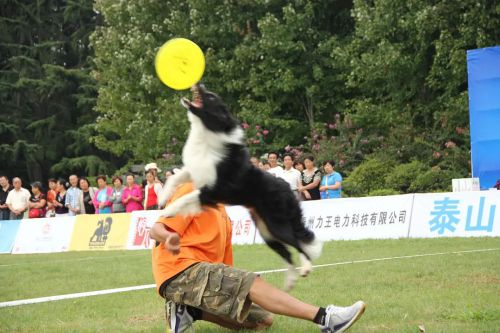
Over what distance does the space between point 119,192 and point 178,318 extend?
12.9m

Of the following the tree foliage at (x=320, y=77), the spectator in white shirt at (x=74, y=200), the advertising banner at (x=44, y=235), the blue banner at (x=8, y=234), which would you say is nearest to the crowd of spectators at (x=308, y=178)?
the tree foliage at (x=320, y=77)

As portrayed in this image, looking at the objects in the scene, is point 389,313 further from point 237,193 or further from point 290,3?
point 290,3

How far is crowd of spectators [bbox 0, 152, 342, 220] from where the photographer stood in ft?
48.0

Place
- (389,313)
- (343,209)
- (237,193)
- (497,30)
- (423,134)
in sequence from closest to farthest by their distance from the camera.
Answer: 1. (237,193)
2. (389,313)
3. (343,209)
4. (497,30)
5. (423,134)

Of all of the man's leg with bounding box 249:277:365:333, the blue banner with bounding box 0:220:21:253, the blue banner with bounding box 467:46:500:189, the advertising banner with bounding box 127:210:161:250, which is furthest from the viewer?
the blue banner with bounding box 0:220:21:253

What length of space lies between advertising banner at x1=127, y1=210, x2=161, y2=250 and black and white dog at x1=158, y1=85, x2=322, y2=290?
11270 mm

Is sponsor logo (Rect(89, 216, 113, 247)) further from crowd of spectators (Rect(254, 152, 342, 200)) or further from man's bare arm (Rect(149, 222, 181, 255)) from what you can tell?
man's bare arm (Rect(149, 222, 181, 255))

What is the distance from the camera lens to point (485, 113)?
15.6 meters

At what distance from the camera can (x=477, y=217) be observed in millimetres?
12922

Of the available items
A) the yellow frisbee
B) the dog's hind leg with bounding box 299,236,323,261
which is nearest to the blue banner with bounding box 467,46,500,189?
the dog's hind leg with bounding box 299,236,323,261

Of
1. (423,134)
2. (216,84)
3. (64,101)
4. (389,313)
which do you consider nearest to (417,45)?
(423,134)

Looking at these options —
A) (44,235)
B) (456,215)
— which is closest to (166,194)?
(456,215)

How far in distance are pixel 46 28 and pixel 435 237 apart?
3132 centimetres

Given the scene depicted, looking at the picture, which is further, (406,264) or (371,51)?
(371,51)
